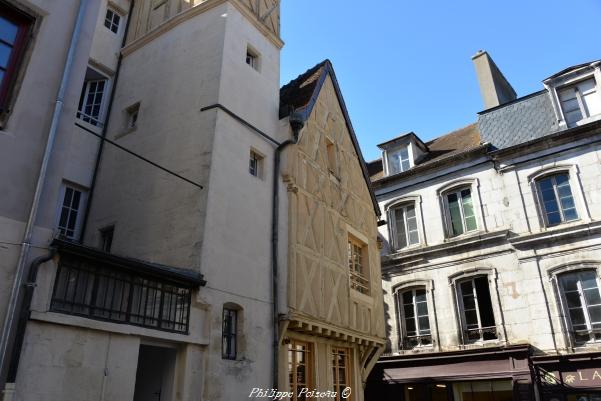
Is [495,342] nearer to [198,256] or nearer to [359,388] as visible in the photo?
[359,388]

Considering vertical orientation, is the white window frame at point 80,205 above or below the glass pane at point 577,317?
above

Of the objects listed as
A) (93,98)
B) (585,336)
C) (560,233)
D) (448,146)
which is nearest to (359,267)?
(560,233)

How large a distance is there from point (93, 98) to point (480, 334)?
11333 millimetres

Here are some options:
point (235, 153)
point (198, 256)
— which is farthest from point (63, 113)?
point (235, 153)

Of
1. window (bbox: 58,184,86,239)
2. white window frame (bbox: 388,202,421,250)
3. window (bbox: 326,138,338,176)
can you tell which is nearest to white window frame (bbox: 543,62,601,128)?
white window frame (bbox: 388,202,421,250)

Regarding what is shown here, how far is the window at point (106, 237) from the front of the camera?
27.7 feet

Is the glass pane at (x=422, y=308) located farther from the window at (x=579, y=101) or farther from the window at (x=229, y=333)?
the window at (x=229, y=333)

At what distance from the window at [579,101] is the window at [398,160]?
5.02 metres

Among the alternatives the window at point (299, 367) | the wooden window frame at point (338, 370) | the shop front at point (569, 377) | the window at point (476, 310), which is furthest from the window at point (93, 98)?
the shop front at point (569, 377)

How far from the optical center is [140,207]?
8.18 m

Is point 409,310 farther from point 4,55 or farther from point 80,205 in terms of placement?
point 4,55

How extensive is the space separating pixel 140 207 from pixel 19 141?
313 cm

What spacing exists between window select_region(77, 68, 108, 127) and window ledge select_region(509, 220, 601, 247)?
10852mm

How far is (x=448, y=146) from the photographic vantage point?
17.0m
